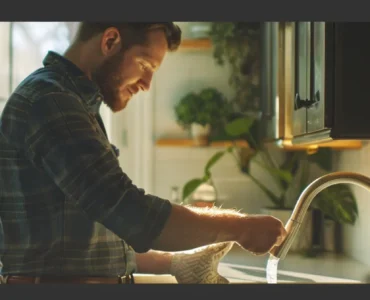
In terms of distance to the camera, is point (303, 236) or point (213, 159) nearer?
point (303, 236)

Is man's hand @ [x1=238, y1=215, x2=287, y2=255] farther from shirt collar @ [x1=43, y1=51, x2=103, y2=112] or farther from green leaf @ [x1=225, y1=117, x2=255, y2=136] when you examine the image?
green leaf @ [x1=225, y1=117, x2=255, y2=136]

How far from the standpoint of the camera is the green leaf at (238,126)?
1.61m

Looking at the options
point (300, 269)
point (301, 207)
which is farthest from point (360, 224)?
point (301, 207)

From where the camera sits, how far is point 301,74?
1099mm

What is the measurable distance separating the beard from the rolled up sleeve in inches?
4.3

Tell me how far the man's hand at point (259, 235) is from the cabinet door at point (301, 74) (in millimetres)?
370

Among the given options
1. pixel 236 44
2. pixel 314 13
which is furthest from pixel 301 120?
pixel 236 44

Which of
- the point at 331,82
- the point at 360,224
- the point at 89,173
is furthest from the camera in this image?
the point at 360,224

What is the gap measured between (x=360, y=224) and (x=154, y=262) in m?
0.60

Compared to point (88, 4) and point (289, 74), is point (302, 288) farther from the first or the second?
point (289, 74)

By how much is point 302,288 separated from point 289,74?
2.50ft

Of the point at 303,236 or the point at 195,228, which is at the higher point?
the point at 195,228

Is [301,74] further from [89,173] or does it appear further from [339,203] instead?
[89,173]

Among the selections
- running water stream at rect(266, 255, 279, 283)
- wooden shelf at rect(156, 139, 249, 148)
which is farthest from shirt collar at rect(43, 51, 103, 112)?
wooden shelf at rect(156, 139, 249, 148)
